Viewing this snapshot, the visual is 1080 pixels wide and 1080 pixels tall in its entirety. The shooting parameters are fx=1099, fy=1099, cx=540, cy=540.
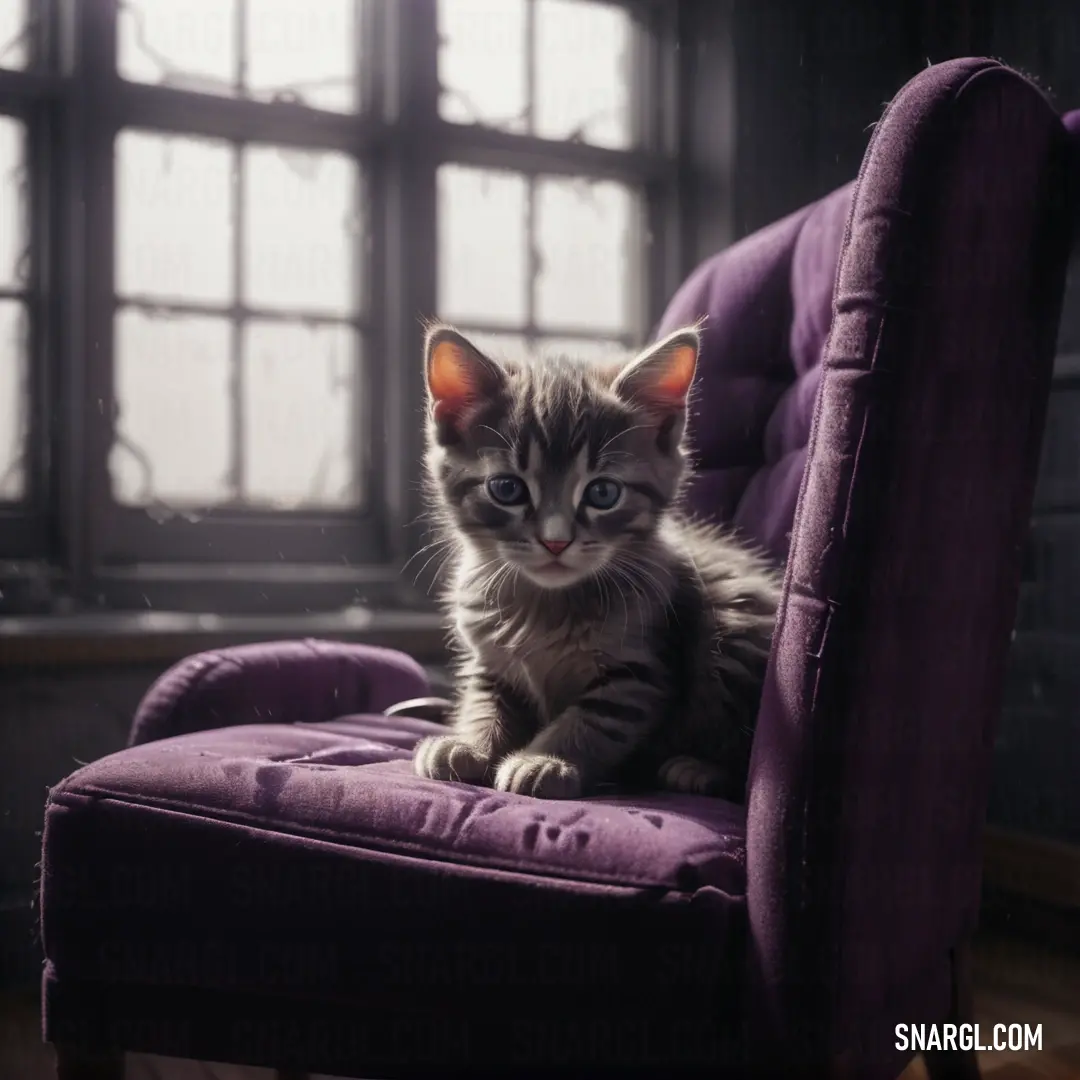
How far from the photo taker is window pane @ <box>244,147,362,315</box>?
2297mm

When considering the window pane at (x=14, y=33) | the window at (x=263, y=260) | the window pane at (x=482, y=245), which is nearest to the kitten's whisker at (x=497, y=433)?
the window at (x=263, y=260)

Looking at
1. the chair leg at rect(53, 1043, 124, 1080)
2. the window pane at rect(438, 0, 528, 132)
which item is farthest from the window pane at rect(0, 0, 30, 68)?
the chair leg at rect(53, 1043, 124, 1080)

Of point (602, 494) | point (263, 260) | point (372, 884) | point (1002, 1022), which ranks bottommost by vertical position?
point (1002, 1022)

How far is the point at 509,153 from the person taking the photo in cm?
247

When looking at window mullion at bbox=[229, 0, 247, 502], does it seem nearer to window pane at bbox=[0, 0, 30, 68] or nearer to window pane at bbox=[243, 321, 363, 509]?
window pane at bbox=[243, 321, 363, 509]

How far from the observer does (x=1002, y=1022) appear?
177cm

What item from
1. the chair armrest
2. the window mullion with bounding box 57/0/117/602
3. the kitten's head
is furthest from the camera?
the window mullion with bounding box 57/0/117/602

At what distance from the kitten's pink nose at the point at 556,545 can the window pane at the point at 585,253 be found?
5.12 feet

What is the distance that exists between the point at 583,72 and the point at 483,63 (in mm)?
258

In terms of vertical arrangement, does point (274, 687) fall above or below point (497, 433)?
below

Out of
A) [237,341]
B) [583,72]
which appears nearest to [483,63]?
[583,72]

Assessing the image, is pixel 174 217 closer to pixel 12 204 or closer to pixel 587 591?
pixel 12 204

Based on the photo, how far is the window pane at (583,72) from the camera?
254 centimetres

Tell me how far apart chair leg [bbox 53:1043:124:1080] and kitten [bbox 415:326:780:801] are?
0.40m
